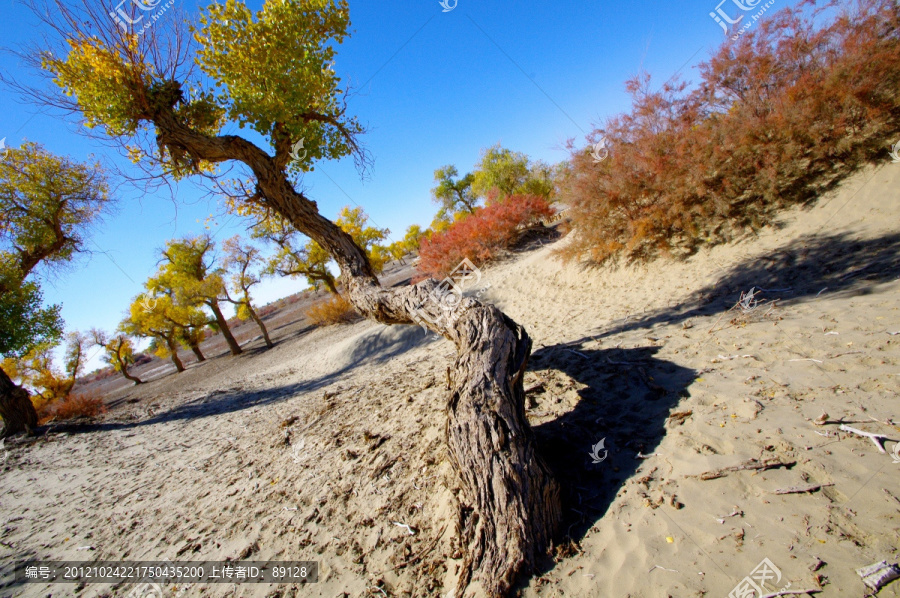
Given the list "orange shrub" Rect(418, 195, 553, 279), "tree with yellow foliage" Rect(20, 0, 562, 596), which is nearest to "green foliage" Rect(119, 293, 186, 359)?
"orange shrub" Rect(418, 195, 553, 279)

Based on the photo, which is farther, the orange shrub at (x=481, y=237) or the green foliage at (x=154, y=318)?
the green foliage at (x=154, y=318)

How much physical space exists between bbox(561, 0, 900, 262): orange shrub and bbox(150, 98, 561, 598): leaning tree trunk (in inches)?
244

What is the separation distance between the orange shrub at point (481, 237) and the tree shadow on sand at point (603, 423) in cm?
1119

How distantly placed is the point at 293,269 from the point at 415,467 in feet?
60.1

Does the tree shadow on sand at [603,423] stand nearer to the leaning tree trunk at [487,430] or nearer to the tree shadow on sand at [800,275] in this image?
the leaning tree trunk at [487,430]

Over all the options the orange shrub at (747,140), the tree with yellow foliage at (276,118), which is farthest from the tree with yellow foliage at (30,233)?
the orange shrub at (747,140)

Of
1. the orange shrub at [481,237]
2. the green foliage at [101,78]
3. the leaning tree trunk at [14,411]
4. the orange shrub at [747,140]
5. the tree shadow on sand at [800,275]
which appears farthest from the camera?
the orange shrub at [481,237]

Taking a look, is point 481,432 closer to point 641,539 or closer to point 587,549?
point 587,549

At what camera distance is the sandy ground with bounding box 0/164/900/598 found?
1995mm

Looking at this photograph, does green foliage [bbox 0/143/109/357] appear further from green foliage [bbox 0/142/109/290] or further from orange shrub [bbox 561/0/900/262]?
orange shrub [bbox 561/0/900/262]

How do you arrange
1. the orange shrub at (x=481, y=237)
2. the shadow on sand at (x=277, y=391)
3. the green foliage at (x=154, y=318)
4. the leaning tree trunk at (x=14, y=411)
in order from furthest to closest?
the green foliage at (x=154, y=318) < the orange shrub at (x=481, y=237) < the shadow on sand at (x=277, y=391) < the leaning tree trunk at (x=14, y=411)

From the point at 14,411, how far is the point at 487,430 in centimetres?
1275

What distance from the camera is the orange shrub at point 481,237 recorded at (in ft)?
50.9

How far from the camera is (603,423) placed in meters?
3.20
